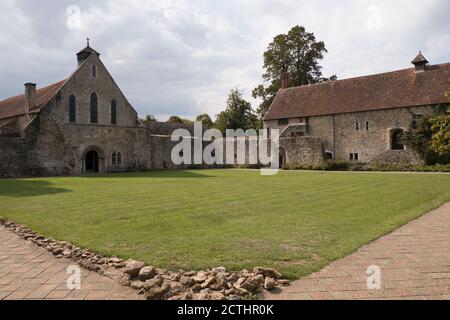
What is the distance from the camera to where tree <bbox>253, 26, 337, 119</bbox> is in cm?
4747

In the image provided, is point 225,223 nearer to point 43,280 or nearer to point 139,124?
point 43,280

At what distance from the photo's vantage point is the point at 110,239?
6887 mm

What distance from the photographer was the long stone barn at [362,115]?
32.2 m

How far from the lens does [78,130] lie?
102ft

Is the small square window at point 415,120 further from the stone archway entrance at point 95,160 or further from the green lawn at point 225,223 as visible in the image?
the stone archway entrance at point 95,160

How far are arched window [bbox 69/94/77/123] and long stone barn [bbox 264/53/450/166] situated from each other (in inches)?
809

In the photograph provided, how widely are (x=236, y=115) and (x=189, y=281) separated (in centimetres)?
5699

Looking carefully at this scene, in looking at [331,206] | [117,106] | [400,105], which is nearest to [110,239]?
[331,206]

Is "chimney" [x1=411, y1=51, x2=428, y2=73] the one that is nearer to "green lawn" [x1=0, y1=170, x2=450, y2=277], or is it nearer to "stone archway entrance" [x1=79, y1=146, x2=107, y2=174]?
"green lawn" [x1=0, y1=170, x2=450, y2=277]

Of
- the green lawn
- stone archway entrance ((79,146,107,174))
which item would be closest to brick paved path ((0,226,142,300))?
the green lawn

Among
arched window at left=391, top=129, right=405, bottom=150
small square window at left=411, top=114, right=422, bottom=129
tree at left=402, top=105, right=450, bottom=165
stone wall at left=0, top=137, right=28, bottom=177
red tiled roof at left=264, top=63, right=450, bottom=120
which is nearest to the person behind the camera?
stone wall at left=0, top=137, right=28, bottom=177

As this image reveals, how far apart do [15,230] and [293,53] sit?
45606mm

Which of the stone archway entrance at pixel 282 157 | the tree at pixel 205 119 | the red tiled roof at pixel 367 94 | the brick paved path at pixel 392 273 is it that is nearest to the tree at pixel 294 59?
the red tiled roof at pixel 367 94

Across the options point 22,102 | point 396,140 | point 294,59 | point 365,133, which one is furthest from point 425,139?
point 22,102
